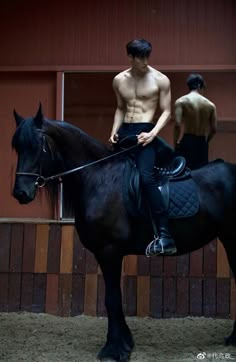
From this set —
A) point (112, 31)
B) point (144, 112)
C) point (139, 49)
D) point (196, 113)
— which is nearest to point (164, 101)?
point (144, 112)

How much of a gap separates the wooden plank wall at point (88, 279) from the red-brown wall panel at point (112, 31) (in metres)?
2.09

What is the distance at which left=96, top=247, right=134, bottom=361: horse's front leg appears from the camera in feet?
17.0

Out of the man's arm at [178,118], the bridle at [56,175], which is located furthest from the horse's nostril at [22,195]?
the man's arm at [178,118]

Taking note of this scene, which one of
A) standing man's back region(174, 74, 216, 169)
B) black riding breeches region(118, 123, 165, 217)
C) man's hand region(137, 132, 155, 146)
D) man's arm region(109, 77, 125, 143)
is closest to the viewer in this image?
black riding breeches region(118, 123, 165, 217)

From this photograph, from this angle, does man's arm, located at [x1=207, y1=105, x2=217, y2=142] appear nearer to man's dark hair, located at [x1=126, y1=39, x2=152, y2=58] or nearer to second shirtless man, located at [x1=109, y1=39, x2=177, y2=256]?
second shirtless man, located at [x1=109, y1=39, x2=177, y2=256]

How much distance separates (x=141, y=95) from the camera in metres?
5.44

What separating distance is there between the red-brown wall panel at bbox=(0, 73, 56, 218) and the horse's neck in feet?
6.38

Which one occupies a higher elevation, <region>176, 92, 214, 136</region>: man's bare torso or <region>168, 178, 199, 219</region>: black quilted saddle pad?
<region>176, 92, 214, 136</region>: man's bare torso

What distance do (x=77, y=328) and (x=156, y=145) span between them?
2298 millimetres

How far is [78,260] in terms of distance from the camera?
6.89 meters

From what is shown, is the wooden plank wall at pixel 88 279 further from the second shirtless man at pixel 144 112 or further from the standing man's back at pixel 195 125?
the second shirtless man at pixel 144 112

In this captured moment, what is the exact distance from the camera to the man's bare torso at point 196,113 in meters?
6.54

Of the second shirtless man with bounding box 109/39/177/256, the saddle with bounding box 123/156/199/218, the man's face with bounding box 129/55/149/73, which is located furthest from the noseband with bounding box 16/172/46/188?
the man's face with bounding box 129/55/149/73

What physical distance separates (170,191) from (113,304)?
1116 mm
